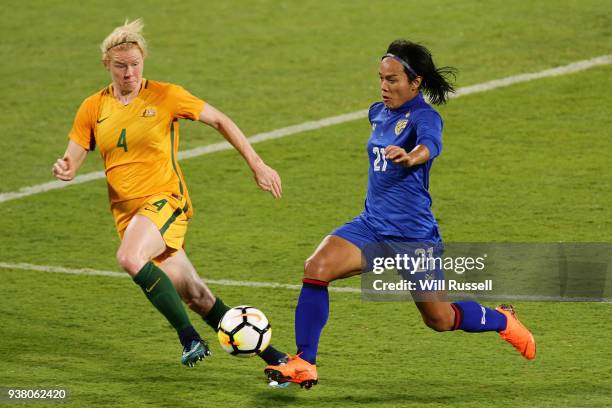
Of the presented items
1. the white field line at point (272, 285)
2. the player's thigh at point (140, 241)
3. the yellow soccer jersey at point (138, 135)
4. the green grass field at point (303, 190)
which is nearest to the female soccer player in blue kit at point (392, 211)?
the green grass field at point (303, 190)

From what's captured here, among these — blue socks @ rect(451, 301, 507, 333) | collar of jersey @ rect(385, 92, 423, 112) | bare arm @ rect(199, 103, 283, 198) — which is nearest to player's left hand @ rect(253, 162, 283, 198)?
bare arm @ rect(199, 103, 283, 198)

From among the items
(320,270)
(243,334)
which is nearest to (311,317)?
(320,270)

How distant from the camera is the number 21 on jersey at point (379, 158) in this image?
799 cm

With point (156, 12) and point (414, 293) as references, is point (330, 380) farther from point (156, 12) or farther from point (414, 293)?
point (156, 12)

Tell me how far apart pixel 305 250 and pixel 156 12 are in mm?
7841

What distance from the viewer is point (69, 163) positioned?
8.27m

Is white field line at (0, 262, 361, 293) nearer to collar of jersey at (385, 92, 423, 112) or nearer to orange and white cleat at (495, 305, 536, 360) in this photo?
orange and white cleat at (495, 305, 536, 360)

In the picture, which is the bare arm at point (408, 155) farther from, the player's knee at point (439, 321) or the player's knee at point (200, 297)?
the player's knee at point (200, 297)

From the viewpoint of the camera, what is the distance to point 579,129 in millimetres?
13922

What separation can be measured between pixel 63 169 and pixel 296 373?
177 cm

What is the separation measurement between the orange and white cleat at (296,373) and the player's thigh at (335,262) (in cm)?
48

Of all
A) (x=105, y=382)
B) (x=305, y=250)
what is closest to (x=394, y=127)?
(x=105, y=382)

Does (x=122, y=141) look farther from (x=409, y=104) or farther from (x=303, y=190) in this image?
(x=303, y=190)

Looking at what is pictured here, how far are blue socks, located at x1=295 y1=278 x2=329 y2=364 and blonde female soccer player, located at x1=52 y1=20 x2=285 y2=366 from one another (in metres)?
0.31
